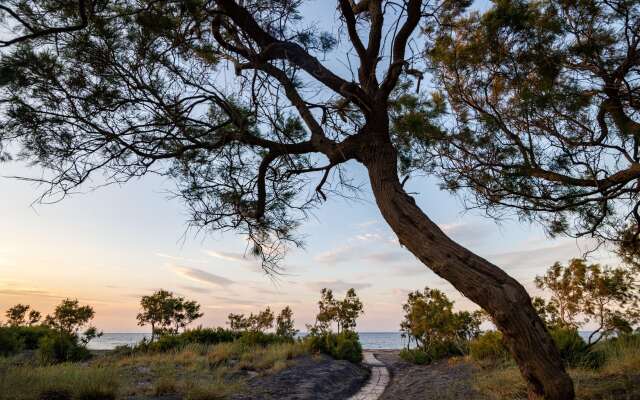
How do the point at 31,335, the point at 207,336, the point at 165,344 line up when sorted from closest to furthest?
1. the point at 165,344
2. the point at 31,335
3. the point at 207,336

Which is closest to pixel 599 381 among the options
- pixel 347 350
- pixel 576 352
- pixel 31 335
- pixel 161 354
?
pixel 576 352

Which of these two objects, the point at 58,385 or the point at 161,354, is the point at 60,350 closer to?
the point at 161,354

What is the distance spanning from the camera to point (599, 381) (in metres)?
4.75

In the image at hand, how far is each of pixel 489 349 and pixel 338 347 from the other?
3.32 m

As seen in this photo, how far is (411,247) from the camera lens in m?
3.41

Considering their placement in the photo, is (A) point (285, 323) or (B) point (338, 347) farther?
(A) point (285, 323)

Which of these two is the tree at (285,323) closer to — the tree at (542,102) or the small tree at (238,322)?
the small tree at (238,322)

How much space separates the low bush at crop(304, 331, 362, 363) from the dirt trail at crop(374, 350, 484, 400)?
106cm

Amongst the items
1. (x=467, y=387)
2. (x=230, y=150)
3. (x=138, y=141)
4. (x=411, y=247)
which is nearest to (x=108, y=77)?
(x=138, y=141)

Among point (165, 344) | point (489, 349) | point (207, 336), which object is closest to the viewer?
point (489, 349)

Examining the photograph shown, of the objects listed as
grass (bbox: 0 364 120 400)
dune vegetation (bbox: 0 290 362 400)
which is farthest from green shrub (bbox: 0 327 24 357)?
grass (bbox: 0 364 120 400)

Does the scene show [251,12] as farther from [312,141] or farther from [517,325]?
[517,325]

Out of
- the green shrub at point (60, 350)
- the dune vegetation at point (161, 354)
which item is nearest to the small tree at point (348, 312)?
the dune vegetation at point (161, 354)

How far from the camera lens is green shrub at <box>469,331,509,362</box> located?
7977 mm
